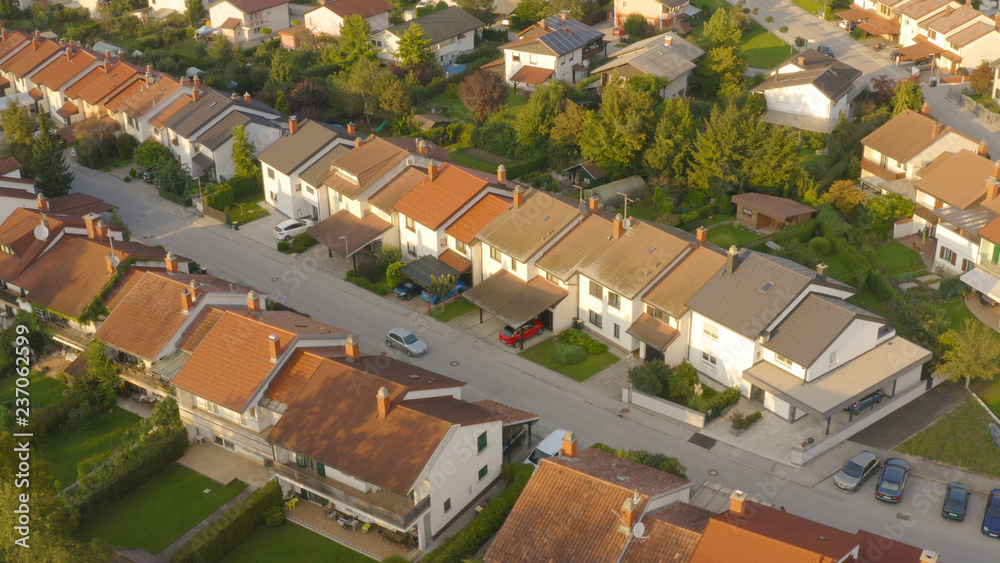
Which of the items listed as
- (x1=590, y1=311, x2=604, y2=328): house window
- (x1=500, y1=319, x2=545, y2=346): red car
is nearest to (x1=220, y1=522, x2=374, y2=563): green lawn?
(x1=500, y1=319, x2=545, y2=346): red car

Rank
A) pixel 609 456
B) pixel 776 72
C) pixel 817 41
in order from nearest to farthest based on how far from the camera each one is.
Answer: pixel 609 456 < pixel 776 72 < pixel 817 41

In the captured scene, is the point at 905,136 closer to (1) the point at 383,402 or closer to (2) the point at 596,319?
(2) the point at 596,319

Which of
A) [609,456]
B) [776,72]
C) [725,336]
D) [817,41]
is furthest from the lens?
[817,41]

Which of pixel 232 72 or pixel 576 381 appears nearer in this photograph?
pixel 576 381

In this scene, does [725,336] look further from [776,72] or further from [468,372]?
[776,72]

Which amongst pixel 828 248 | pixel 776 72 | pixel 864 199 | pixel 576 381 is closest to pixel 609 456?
pixel 576 381

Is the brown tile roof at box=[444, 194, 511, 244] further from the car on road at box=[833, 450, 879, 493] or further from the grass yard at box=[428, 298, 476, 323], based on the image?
the car on road at box=[833, 450, 879, 493]

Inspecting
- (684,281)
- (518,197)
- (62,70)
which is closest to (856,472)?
(684,281)
